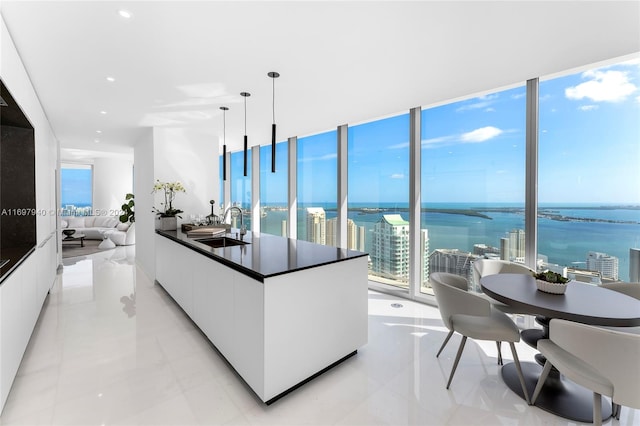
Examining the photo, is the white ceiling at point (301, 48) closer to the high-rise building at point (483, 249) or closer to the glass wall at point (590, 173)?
the glass wall at point (590, 173)

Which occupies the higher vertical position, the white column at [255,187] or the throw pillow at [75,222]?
the white column at [255,187]

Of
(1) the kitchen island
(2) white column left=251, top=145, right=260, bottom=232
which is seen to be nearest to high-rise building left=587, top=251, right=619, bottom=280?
(1) the kitchen island

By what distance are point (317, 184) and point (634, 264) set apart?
14.0 ft

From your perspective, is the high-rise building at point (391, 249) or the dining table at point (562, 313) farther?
the high-rise building at point (391, 249)

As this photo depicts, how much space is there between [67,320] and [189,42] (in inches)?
132

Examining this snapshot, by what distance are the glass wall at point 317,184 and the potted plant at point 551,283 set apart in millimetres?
3341

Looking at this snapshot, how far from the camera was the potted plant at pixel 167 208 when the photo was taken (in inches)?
176

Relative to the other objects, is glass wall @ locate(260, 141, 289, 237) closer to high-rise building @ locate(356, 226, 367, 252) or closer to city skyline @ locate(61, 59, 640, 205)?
city skyline @ locate(61, 59, 640, 205)

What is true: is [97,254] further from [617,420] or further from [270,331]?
[617,420]

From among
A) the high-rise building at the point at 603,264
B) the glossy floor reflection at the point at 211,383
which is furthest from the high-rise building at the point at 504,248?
the glossy floor reflection at the point at 211,383

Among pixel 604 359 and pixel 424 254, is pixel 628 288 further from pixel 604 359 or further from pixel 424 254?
pixel 424 254

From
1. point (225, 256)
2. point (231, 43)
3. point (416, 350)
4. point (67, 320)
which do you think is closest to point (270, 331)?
point (225, 256)

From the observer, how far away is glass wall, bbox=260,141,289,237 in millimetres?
6129

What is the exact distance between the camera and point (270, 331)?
189 centimetres
